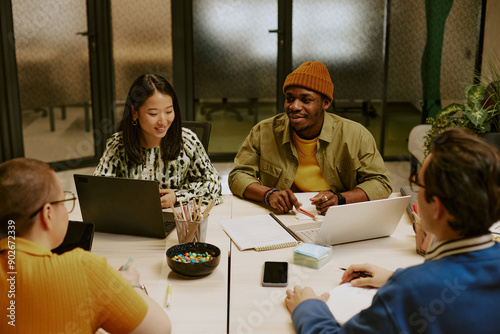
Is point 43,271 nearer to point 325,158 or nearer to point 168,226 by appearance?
point 168,226

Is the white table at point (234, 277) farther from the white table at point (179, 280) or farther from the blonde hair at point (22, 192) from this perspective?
the blonde hair at point (22, 192)

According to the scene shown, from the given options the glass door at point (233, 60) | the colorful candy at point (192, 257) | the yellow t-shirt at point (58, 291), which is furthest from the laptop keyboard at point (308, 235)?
the glass door at point (233, 60)

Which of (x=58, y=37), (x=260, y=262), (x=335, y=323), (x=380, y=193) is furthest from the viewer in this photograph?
(x=58, y=37)

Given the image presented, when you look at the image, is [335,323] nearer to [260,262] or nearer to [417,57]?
[260,262]

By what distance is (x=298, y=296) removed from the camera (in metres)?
1.30

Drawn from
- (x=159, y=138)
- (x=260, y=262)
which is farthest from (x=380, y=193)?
(x=159, y=138)

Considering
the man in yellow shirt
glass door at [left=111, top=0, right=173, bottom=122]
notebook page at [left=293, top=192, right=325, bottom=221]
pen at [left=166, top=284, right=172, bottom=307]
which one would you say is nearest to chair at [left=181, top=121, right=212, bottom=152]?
notebook page at [left=293, top=192, right=325, bottom=221]

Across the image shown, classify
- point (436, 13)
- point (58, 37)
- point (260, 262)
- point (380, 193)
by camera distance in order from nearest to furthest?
point (260, 262), point (380, 193), point (58, 37), point (436, 13)

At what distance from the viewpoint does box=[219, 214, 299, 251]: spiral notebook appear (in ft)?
5.52

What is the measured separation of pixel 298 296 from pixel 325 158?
107cm

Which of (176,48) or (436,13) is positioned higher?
(436,13)

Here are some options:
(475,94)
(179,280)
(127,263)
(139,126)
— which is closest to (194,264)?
(179,280)

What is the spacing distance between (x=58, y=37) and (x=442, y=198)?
4.28m

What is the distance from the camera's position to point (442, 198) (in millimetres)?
964
